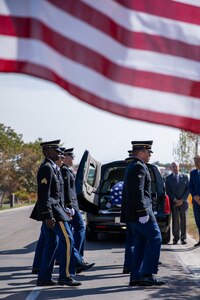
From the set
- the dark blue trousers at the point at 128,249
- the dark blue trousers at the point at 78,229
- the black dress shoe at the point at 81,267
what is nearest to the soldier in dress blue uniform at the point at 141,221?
the dark blue trousers at the point at 128,249

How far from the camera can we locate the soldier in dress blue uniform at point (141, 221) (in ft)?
26.9

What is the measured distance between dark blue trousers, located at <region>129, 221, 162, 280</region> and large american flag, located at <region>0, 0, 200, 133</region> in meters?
5.00

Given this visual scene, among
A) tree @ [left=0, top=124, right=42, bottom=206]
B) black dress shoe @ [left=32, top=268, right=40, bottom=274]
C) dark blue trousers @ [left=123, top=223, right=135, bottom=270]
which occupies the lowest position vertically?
black dress shoe @ [left=32, top=268, right=40, bottom=274]

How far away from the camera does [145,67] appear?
3.36 m

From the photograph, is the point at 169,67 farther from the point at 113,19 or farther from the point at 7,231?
the point at 7,231

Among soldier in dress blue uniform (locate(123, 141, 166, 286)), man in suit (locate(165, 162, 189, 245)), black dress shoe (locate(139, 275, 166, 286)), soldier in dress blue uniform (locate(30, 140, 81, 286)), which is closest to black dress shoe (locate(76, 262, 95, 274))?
soldier in dress blue uniform (locate(30, 140, 81, 286))

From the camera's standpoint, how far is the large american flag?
10.7ft

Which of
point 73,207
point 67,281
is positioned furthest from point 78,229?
point 67,281

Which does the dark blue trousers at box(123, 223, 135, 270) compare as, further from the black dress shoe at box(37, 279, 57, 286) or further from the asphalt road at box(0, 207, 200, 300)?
the black dress shoe at box(37, 279, 57, 286)

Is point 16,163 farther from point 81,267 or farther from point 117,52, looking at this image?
point 117,52

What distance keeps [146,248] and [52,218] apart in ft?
4.19

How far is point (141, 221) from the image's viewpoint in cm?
812

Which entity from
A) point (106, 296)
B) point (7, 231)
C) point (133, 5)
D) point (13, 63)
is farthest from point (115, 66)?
point (7, 231)

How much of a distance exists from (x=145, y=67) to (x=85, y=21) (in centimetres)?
39
